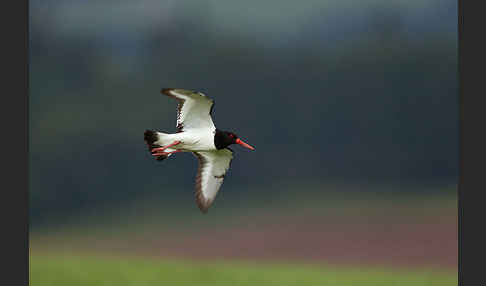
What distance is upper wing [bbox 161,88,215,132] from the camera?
20.4 ft

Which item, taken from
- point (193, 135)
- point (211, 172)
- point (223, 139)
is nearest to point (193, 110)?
point (193, 135)

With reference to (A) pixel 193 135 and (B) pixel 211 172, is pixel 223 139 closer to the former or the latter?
(A) pixel 193 135

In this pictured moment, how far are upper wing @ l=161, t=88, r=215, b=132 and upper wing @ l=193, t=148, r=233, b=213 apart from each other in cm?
45

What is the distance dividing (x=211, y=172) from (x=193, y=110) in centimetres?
88

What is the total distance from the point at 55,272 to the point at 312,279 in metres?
5.67

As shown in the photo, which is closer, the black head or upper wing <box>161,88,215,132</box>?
upper wing <box>161,88,215,132</box>

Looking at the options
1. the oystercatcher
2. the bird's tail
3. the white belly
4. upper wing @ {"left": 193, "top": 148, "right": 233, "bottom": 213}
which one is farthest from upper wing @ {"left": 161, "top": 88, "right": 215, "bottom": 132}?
upper wing @ {"left": 193, "top": 148, "right": 233, "bottom": 213}

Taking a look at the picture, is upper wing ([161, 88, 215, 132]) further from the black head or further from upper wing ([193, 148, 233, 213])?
upper wing ([193, 148, 233, 213])

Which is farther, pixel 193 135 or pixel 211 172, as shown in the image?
pixel 211 172

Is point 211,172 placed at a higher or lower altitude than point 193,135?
lower

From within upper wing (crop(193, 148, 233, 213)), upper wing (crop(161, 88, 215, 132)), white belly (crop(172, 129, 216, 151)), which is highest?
upper wing (crop(161, 88, 215, 132))

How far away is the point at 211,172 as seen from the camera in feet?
22.5

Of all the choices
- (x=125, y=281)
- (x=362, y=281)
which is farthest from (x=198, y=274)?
(x=362, y=281)

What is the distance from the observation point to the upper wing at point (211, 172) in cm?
673
